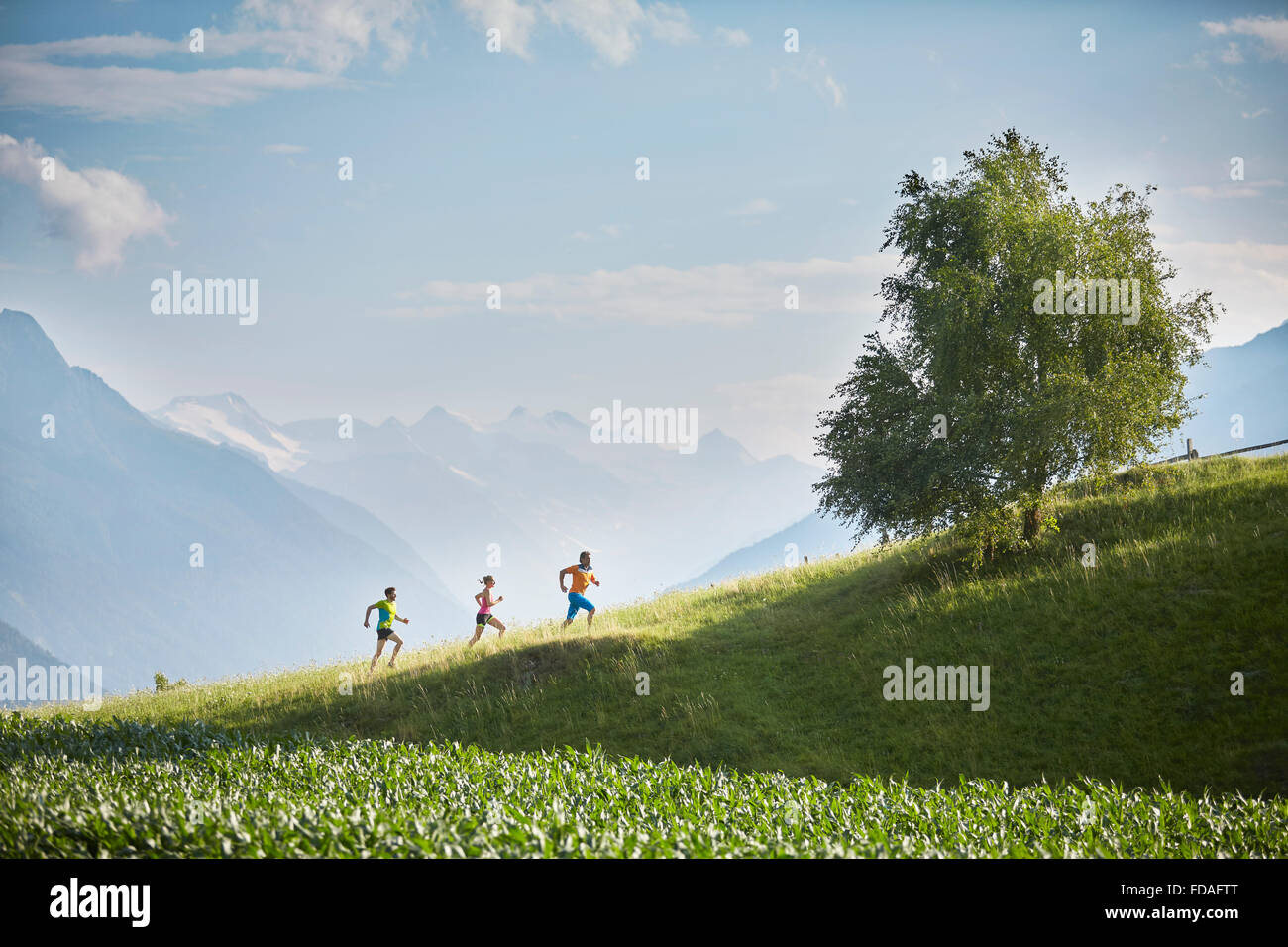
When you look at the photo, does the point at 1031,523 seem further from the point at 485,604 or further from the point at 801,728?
the point at 485,604

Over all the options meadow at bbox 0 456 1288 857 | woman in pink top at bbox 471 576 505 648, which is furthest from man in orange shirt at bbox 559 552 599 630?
woman in pink top at bbox 471 576 505 648

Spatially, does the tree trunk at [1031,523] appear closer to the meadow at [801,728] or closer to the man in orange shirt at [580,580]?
the meadow at [801,728]

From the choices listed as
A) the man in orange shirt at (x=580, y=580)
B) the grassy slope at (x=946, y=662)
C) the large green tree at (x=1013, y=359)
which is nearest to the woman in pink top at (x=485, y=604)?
the grassy slope at (x=946, y=662)

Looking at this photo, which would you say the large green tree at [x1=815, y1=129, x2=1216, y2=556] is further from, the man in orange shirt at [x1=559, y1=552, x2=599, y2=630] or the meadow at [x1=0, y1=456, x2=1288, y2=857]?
the man in orange shirt at [x1=559, y1=552, x2=599, y2=630]

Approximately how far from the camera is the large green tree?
24203 millimetres

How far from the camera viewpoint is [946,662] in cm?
2091

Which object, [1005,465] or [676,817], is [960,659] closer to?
[1005,465]

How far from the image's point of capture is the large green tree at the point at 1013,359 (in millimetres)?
24203

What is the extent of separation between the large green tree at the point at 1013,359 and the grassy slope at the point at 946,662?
2.76 meters

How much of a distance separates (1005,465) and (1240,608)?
6863mm
